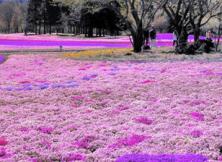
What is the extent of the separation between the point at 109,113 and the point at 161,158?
4978 millimetres

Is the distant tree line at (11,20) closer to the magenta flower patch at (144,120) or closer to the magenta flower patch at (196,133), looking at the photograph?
the magenta flower patch at (144,120)

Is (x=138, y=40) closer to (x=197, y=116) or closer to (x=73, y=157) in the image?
(x=197, y=116)

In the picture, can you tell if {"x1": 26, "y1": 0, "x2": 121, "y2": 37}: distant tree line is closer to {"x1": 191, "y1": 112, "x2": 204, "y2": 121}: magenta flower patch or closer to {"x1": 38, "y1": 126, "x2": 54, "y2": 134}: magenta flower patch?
{"x1": 191, "y1": 112, "x2": 204, "y2": 121}: magenta flower patch

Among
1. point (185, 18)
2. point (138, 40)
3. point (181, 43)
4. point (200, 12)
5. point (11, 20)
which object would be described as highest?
point (200, 12)

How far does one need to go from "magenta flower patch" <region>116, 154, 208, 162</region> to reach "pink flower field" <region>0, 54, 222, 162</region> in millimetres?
235

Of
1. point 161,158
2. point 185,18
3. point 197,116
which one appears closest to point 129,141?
point 161,158

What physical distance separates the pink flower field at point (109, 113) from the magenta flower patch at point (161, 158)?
23 centimetres

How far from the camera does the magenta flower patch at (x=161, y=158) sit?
8852mm

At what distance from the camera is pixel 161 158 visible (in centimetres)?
898

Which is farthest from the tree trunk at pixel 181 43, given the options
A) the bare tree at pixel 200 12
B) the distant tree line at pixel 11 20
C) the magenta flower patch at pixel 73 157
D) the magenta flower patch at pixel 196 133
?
the distant tree line at pixel 11 20

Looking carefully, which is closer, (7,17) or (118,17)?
(118,17)

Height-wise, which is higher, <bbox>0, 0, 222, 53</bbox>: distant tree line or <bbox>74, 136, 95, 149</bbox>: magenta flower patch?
<bbox>0, 0, 222, 53</bbox>: distant tree line

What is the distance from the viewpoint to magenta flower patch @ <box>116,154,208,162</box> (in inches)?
348

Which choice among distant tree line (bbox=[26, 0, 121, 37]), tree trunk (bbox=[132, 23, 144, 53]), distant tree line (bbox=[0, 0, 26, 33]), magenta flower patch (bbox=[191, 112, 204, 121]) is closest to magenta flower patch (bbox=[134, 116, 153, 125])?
magenta flower patch (bbox=[191, 112, 204, 121])
